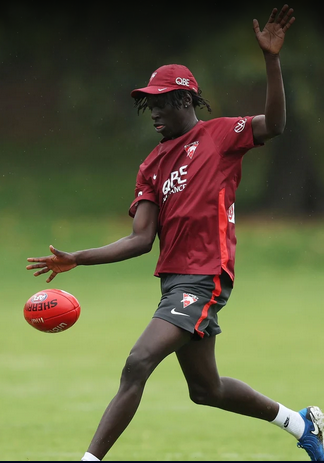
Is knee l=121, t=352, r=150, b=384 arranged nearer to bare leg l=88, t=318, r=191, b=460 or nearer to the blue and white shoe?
bare leg l=88, t=318, r=191, b=460

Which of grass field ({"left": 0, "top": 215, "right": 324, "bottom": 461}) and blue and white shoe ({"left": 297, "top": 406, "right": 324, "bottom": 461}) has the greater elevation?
blue and white shoe ({"left": 297, "top": 406, "right": 324, "bottom": 461})

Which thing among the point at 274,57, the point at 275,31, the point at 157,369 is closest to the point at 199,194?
the point at 274,57

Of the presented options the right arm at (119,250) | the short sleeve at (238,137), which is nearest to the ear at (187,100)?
the short sleeve at (238,137)

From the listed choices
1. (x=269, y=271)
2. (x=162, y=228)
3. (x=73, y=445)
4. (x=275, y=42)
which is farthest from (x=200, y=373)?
(x=269, y=271)

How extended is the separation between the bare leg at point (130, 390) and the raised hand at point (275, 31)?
1842 mm

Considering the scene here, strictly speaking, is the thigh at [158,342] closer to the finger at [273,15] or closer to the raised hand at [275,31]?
the raised hand at [275,31]

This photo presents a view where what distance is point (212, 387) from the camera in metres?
5.71

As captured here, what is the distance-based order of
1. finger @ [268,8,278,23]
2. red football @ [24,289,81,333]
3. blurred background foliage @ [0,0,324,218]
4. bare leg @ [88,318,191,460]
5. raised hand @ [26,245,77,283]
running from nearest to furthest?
bare leg @ [88,318,191,460] → finger @ [268,8,278,23] → raised hand @ [26,245,77,283] → red football @ [24,289,81,333] → blurred background foliage @ [0,0,324,218]

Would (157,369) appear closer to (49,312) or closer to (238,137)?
(49,312)

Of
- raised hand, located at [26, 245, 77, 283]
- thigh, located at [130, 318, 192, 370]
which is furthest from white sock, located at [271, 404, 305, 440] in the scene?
raised hand, located at [26, 245, 77, 283]

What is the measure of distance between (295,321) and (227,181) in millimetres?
7527

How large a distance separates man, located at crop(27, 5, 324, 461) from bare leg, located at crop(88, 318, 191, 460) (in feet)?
0.04

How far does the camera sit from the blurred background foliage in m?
27.1

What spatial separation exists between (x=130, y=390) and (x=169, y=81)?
206cm
